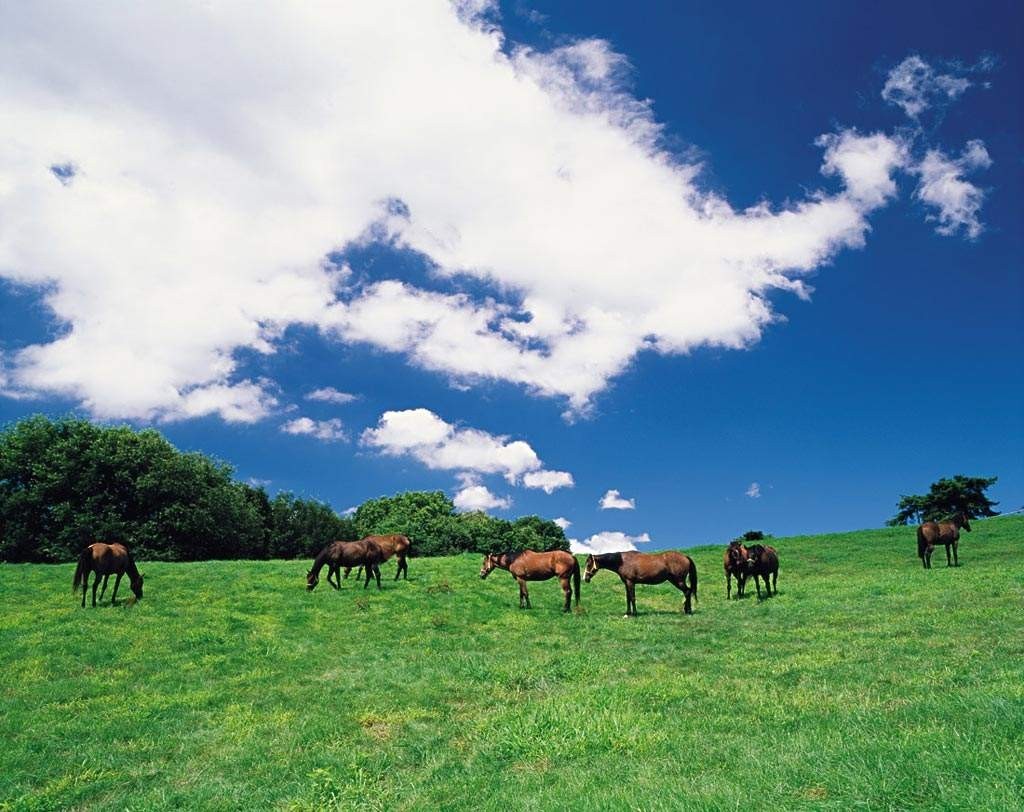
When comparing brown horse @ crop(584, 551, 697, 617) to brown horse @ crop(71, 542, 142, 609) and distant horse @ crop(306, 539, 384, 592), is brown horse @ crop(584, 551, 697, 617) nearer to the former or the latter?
distant horse @ crop(306, 539, 384, 592)

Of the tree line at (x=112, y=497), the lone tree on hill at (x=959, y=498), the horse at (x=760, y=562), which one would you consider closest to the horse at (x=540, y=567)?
the horse at (x=760, y=562)

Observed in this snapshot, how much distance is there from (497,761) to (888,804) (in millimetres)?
5458

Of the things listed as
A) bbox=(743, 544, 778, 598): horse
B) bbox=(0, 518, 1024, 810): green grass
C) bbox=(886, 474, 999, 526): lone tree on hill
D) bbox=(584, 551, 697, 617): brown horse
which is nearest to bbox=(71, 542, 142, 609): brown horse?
bbox=(0, 518, 1024, 810): green grass

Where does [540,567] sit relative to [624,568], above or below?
below

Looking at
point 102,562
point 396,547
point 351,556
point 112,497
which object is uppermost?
point 112,497

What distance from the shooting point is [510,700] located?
1338 cm

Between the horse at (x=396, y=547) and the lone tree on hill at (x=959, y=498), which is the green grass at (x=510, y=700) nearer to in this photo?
the horse at (x=396, y=547)

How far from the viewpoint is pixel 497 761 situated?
981cm

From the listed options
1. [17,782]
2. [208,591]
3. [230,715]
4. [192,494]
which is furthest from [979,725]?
[192,494]

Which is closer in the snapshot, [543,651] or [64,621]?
[543,651]

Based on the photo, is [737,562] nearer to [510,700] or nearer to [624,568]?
[624,568]

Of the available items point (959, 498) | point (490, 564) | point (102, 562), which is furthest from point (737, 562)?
point (959, 498)

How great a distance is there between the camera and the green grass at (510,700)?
771 centimetres

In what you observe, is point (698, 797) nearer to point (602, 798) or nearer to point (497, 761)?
point (602, 798)
